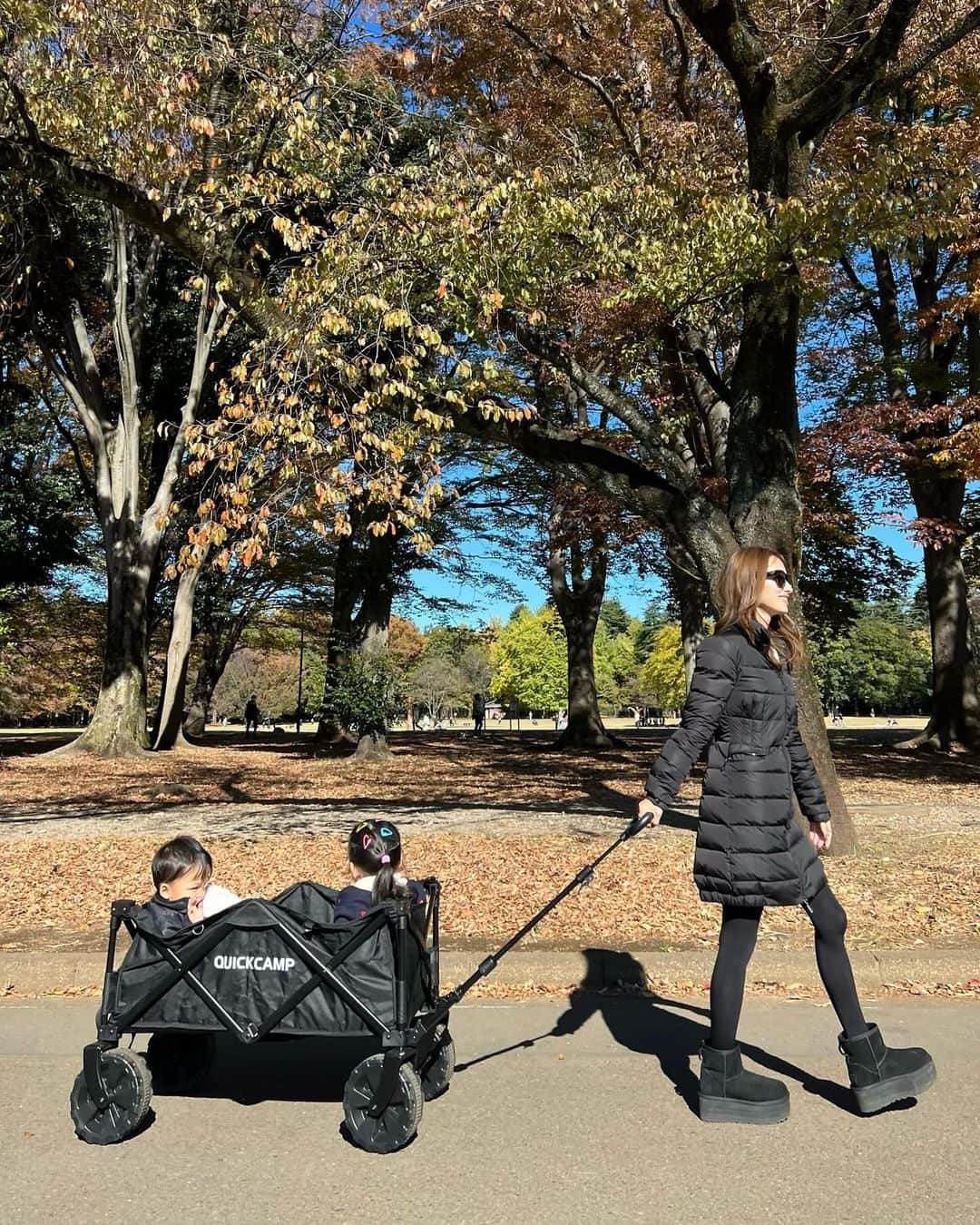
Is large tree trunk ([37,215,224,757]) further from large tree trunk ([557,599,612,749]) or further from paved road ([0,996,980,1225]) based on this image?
paved road ([0,996,980,1225])

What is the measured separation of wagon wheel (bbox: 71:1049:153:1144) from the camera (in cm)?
356

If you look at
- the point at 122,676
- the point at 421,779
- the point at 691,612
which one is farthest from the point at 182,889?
the point at 691,612

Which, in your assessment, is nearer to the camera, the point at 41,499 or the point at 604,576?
the point at 41,499

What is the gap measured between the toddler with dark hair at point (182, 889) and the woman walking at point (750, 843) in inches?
70.6

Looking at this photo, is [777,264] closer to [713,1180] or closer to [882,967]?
[882,967]

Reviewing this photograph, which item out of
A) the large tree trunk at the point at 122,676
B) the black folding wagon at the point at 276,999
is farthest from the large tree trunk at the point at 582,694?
the black folding wagon at the point at 276,999

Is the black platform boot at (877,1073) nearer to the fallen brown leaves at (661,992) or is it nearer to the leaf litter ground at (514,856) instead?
the fallen brown leaves at (661,992)

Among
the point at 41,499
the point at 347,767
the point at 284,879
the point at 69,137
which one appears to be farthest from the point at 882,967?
the point at 41,499

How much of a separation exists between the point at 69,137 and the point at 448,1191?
35.2 feet

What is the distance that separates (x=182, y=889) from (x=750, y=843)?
87.6 inches

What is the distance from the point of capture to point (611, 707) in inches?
3903

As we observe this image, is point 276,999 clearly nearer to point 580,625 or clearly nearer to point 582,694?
point 582,694

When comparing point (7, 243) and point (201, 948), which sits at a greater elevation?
point (7, 243)

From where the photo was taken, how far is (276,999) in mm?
3619
